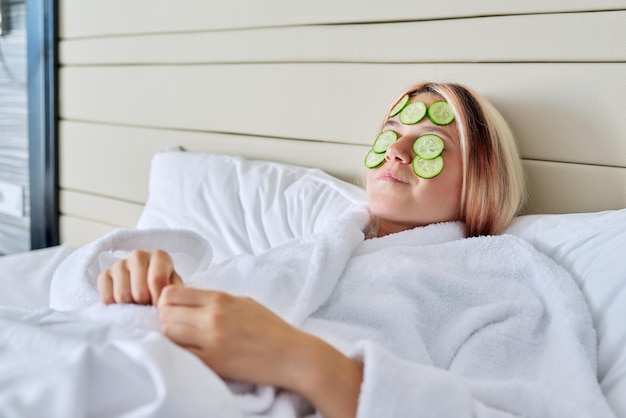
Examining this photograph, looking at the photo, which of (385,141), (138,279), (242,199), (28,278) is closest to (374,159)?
(385,141)

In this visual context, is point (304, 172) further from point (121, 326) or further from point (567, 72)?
point (121, 326)

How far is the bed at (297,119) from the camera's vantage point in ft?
3.73

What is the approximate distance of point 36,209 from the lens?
2.22 meters

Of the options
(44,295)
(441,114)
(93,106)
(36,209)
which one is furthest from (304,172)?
(36,209)

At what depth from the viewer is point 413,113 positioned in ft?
3.96

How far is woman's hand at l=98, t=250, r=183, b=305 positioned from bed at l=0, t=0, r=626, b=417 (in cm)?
18

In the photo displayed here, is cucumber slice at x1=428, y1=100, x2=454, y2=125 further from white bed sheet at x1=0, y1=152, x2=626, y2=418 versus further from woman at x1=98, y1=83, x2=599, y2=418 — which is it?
white bed sheet at x1=0, y1=152, x2=626, y2=418

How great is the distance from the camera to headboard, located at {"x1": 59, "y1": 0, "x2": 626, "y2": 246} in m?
1.18

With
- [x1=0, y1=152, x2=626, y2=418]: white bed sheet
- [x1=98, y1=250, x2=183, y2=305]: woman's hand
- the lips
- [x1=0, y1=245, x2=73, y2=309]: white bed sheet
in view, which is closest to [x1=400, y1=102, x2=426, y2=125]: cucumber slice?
the lips

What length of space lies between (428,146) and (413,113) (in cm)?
8

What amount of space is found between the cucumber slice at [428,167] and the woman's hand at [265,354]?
45 centimetres

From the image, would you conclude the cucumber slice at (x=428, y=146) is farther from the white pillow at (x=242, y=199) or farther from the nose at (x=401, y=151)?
the white pillow at (x=242, y=199)

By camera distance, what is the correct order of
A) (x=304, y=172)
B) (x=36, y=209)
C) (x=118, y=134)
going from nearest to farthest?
1. (x=304, y=172)
2. (x=118, y=134)
3. (x=36, y=209)

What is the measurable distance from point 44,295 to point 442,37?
1056 millimetres
